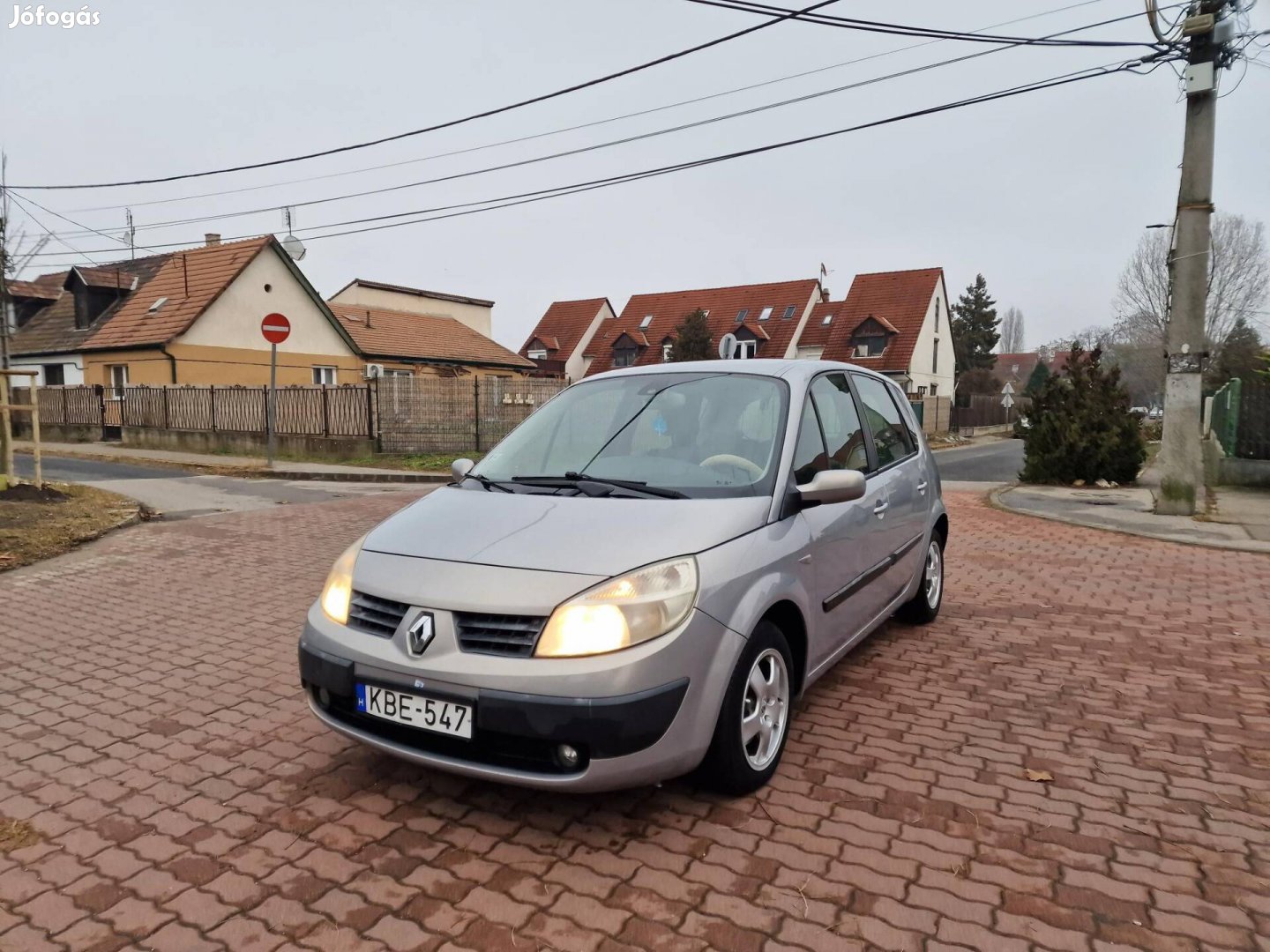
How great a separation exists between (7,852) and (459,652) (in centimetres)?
174

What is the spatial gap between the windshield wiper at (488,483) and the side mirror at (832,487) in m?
1.28

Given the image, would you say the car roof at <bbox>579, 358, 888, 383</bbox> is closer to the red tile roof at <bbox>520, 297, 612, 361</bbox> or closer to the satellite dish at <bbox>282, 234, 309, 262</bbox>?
the satellite dish at <bbox>282, 234, 309, 262</bbox>

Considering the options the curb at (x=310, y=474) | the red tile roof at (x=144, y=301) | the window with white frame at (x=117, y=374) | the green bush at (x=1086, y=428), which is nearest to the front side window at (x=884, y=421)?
the green bush at (x=1086, y=428)

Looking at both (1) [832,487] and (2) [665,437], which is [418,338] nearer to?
(2) [665,437]

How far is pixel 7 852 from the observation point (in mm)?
2768

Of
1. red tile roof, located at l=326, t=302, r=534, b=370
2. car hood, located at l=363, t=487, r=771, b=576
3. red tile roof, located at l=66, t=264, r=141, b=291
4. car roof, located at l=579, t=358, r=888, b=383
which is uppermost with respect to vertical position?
red tile roof, located at l=66, t=264, r=141, b=291

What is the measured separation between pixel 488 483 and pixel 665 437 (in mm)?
851

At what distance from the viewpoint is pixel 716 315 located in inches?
1945

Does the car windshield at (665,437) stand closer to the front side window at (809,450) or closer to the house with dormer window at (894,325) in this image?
the front side window at (809,450)

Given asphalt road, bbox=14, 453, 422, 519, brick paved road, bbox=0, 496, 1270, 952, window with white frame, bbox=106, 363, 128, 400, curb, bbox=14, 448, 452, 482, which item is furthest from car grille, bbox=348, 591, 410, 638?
window with white frame, bbox=106, 363, 128, 400

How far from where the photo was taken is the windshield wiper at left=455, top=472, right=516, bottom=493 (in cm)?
359

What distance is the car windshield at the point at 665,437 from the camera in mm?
3463

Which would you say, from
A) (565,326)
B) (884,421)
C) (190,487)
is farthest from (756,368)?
(565,326)

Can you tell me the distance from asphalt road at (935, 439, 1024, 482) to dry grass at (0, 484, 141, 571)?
42.8ft
